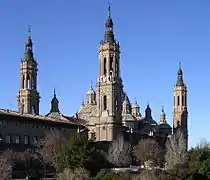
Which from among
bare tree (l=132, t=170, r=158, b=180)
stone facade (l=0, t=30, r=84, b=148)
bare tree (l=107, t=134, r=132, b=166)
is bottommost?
bare tree (l=132, t=170, r=158, b=180)

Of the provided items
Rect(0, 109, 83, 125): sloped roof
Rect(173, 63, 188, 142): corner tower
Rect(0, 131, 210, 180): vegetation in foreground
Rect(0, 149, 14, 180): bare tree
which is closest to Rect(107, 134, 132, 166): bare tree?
Rect(0, 131, 210, 180): vegetation in foreground

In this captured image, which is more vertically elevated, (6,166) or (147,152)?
(147,152)

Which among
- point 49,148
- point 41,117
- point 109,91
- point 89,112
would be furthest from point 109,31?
point 49,148

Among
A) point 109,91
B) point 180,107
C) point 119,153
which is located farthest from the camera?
point 180,107

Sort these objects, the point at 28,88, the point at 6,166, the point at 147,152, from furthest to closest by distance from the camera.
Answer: the point at 28,88, the point at 147,152, the point at 6,166

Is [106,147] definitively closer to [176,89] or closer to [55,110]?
[55,110]

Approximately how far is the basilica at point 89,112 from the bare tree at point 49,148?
9.55 ft

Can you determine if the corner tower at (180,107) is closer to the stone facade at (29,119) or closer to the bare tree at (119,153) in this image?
the stone facade at (29,119)

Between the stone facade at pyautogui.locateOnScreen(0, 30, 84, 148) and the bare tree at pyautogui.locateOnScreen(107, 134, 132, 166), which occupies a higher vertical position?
the stone facade at pyautogui.locateOnScreen(0, 30, 84, 148)

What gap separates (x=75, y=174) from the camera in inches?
1902

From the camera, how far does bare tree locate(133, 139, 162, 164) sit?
244ft

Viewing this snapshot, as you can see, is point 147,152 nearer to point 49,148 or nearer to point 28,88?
point 49,148

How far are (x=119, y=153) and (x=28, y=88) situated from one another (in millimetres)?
24461

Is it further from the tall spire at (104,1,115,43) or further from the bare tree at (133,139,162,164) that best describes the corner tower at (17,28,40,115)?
the bare tree at (133,139,162,164)
